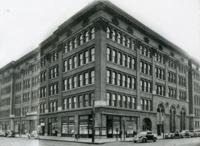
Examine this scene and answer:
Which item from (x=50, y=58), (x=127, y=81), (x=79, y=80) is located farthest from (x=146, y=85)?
(x=50, y=58)

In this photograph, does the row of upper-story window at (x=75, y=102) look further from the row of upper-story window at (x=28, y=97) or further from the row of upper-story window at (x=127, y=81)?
the row of upper-story window at (x=28, y=97)

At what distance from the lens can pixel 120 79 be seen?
3472 cm

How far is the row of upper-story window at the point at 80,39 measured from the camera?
110 ft

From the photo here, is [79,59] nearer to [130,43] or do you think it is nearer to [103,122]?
[130,43]

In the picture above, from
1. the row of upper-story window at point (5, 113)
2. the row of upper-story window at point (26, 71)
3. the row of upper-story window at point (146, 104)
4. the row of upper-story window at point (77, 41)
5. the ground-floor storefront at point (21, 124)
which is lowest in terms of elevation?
the ground-floor storefront at point (21, 124)

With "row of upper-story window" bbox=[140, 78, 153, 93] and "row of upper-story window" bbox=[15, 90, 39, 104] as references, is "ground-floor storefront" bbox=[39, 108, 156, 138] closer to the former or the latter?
"row of upper-story window" bbox=[140, 78, 153, 93]

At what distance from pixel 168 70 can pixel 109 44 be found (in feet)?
42.5

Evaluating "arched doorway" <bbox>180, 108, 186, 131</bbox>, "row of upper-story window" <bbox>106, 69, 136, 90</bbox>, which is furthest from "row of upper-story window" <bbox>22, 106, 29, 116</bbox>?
"arched doorway" <bbox>180, 108, 186, 131</bbox>

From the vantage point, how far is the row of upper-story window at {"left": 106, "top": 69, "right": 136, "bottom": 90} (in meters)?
33.3

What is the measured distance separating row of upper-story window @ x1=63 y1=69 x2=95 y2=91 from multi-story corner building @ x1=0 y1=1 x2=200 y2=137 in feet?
0.14

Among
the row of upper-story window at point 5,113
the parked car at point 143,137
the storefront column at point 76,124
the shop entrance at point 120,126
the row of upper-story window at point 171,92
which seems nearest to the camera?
the parked car at point 143,137

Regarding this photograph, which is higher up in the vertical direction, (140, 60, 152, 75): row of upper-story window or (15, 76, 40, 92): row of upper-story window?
(140, 60, 152, 75): row of upper-story window

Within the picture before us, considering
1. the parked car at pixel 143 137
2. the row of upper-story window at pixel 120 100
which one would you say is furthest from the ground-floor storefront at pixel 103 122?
the parked car at pixel 143 137

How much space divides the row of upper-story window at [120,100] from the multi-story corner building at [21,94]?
17.7 m
